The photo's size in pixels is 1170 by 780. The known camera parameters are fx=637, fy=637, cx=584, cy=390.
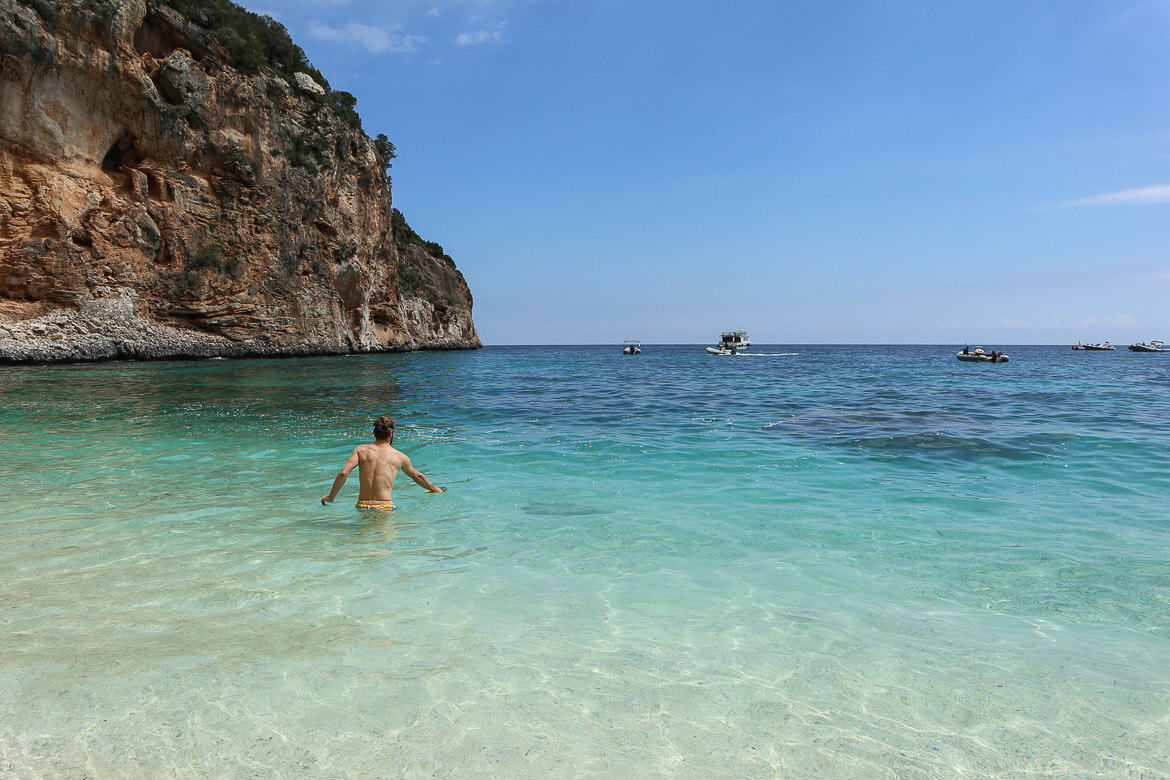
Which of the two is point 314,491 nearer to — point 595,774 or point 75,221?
point 595,774

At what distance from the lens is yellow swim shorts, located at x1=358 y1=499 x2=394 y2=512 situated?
6.75m

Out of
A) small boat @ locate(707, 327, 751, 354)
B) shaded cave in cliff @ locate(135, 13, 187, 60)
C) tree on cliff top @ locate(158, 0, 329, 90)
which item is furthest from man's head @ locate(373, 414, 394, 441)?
small boat @ locate(707, 327, 751, 354)

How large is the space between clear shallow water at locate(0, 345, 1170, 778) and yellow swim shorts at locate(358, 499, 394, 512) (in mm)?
225

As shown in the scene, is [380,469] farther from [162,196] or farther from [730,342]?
[730,342]

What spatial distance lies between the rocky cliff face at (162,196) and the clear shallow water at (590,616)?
29.3m

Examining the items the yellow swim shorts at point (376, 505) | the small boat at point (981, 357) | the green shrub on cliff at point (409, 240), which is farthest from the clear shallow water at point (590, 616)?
the green shrub on cliff at point (409, 240)

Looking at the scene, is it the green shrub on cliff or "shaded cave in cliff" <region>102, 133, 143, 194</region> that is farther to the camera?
A: the green shrub on cliff

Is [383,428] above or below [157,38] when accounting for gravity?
below

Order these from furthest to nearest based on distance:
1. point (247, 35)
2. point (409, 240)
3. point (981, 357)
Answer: point (409, 240)
point (981, 357)
point (247, 35)

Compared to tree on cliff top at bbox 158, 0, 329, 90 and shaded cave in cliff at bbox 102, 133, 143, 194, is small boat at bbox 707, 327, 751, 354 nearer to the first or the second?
tree on cliff top at bbox 158, 0, 329, 90

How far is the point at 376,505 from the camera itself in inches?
266

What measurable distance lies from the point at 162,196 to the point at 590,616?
43614 millimetres

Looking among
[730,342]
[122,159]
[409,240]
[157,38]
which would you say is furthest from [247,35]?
[730,342]

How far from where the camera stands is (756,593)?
479 centimetres
